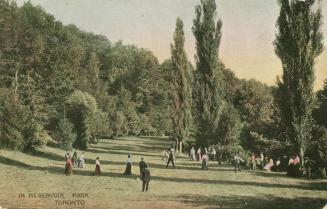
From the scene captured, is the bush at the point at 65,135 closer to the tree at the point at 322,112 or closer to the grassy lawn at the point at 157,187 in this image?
the grassy lawn at the point at 157,187

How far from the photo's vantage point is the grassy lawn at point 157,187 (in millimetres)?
16234

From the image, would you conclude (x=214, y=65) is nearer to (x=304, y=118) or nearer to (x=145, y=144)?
(x=145, y=144)

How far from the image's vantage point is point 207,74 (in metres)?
35.6

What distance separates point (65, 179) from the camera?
20.5m

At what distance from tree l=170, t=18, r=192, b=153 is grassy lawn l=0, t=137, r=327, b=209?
31.1ft

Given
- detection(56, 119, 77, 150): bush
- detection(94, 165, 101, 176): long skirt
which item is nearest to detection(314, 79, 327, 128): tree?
detection(94, 165, 101, 176): long skirt

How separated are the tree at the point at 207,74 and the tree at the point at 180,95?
1036mm

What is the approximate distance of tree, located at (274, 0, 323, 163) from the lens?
2144 centimetres

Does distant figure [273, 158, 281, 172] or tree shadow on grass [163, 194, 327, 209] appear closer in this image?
tree shadow on grass [163, 194, 327, 209]

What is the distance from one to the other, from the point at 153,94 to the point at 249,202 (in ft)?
85.8

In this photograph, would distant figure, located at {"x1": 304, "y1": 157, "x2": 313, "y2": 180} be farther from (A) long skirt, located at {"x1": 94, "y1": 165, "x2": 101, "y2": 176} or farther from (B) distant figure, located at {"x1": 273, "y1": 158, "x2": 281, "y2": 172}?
(A) long skirt, located at {"x1": 94, "y1": 165, "x2": 101, "y2": 176}

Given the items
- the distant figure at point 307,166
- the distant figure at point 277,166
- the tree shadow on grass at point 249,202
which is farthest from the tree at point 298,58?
the tree shadow on grass at point 249,202

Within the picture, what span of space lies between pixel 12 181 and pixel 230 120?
762 inches

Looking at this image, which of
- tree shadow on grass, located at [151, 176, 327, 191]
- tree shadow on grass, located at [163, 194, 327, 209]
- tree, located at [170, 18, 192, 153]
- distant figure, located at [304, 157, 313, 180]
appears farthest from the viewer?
tree, located at [170, 18, 192, 153]
